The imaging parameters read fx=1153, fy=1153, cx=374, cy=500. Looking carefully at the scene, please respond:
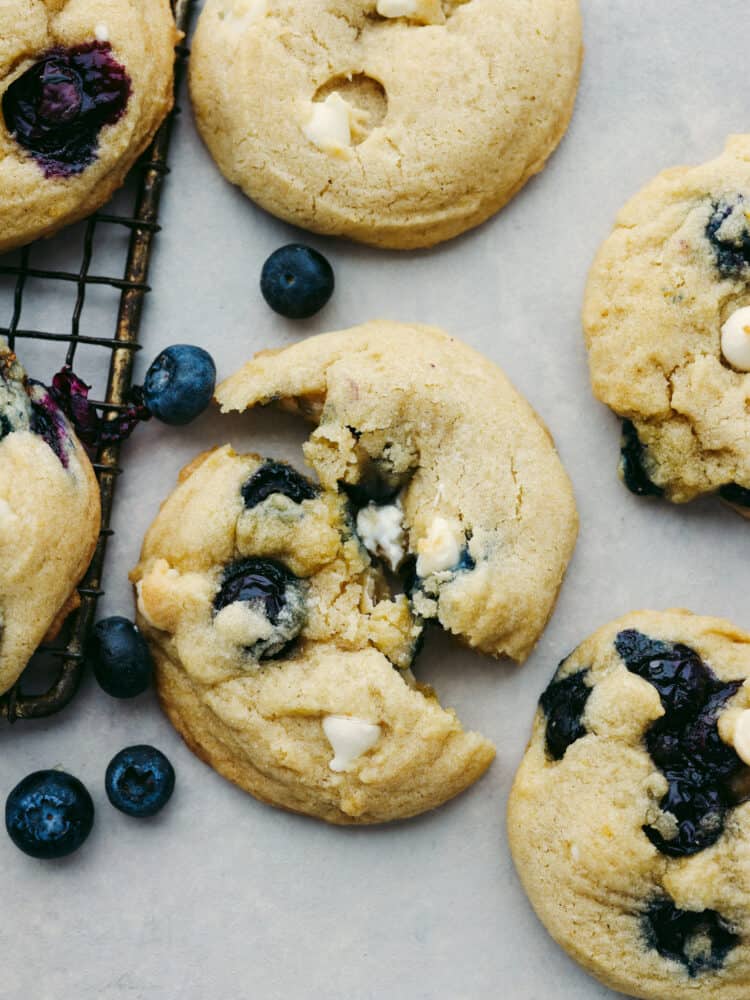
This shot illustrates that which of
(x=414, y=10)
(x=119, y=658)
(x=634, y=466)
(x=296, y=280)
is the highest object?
(x=414, y=10)

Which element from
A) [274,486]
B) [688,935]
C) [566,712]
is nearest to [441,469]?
[274,486]

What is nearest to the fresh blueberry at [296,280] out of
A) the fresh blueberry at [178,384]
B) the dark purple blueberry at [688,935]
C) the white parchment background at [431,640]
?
the white parchment background at [431,640]

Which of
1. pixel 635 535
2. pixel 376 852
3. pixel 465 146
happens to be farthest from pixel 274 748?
pixel 465 146

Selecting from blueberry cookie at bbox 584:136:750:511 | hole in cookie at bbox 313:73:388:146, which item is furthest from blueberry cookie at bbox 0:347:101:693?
blueberry cookie at bbox 584:136:750:511

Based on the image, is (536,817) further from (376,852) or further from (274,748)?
(274,748)

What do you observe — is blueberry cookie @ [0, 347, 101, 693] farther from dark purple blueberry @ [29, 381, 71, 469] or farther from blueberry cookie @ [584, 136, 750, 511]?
blueberry cookie @ [584, 136, 750, 511]

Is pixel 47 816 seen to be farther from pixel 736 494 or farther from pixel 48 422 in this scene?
pixel 736 494
